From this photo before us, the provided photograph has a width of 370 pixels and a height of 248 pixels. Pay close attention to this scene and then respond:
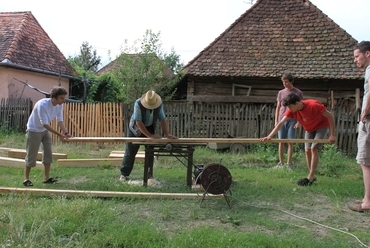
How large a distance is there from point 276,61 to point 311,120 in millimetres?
7161

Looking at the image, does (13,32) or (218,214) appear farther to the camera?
(13,32)

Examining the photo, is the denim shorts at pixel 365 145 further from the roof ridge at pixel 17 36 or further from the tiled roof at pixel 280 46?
the roof ridge at pixel 17 36

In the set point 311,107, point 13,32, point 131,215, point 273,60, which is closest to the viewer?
point 131,215

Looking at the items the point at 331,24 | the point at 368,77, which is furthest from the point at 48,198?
the point at 331,24

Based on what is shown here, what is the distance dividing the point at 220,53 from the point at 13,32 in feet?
37.2

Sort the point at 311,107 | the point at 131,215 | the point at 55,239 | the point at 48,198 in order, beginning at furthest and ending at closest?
the point at 311,107 < the point at 48,198 < the point at 131,215 < the point at 55,239

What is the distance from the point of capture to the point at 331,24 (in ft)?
A: 44.1

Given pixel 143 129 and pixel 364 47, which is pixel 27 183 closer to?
pixel 143 129

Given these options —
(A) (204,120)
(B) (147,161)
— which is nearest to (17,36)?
(A) (204,120)

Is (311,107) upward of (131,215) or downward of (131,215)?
upward

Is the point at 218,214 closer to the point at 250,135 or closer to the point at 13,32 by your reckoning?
the point at 250,135

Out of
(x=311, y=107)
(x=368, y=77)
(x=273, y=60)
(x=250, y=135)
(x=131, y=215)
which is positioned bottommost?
(x=131, y=215)

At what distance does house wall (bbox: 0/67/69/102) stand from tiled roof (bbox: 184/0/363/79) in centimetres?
827

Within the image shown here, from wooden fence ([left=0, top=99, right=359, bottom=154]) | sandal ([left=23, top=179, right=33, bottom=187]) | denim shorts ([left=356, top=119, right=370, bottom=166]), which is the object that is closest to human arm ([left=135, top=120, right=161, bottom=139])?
sandal ([left=23, top=179, right=33, bottom=187])
